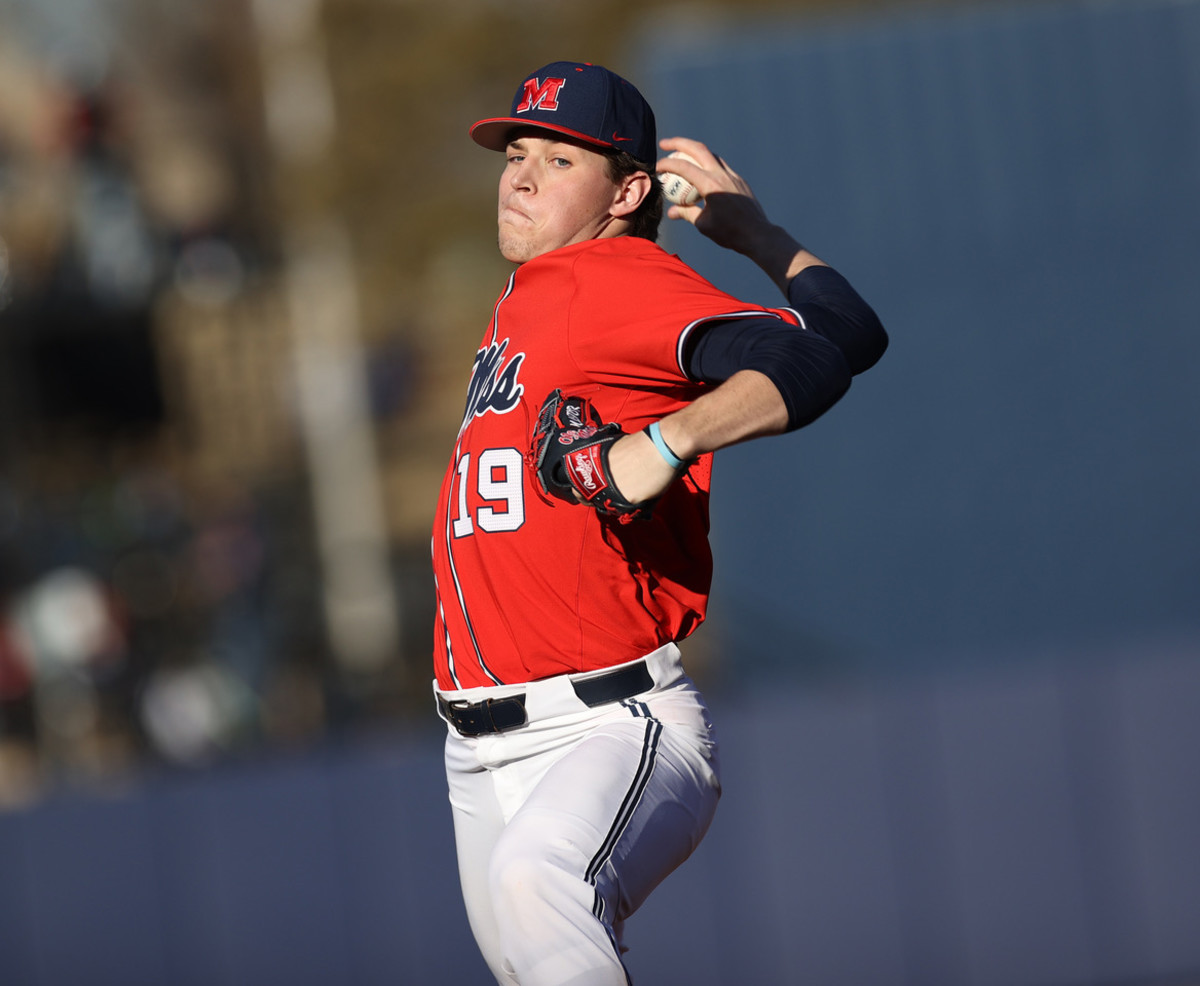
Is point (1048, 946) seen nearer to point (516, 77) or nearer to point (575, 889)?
point (575, 889)

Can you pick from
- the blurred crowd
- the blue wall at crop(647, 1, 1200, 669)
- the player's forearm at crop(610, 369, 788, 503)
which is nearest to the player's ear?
the player's forearm at crop(610, 369, 788, 503)

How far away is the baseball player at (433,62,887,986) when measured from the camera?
7.79 feet

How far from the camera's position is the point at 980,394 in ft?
25.1

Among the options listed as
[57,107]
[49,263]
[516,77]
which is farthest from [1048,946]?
[516,77]

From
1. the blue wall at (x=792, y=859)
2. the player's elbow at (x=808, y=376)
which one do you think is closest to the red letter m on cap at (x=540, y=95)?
the player's elbow at (x=808, y=376)

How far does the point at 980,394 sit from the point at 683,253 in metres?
1.76

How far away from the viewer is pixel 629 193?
9.48 feet

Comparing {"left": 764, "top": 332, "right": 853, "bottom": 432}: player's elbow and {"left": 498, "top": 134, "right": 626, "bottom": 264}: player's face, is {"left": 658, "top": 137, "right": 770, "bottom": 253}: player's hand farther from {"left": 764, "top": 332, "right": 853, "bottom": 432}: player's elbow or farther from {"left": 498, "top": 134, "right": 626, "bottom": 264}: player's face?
{"left": 764, "top": 332, "right": 853, "bottom": 432}: player's elbow

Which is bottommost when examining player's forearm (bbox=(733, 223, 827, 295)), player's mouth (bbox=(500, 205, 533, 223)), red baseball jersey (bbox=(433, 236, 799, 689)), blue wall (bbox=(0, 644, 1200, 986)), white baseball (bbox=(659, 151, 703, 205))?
blue wall (bbox=(0, 644, 1200, 986))

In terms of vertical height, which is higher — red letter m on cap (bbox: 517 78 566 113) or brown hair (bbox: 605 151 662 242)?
red letter m on cap (bbox: 517 78 566 113)

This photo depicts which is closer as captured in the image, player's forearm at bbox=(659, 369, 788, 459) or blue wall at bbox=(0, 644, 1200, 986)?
A: player's forearm at bbox=(659, 369, 788, 459)

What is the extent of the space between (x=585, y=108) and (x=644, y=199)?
0.25 metres

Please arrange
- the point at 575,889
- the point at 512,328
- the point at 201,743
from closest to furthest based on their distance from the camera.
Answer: the point at 575,889 < the point at 512,328 < the point at 201,743

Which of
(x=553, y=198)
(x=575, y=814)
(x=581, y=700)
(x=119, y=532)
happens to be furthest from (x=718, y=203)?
(x=119, y=532)
